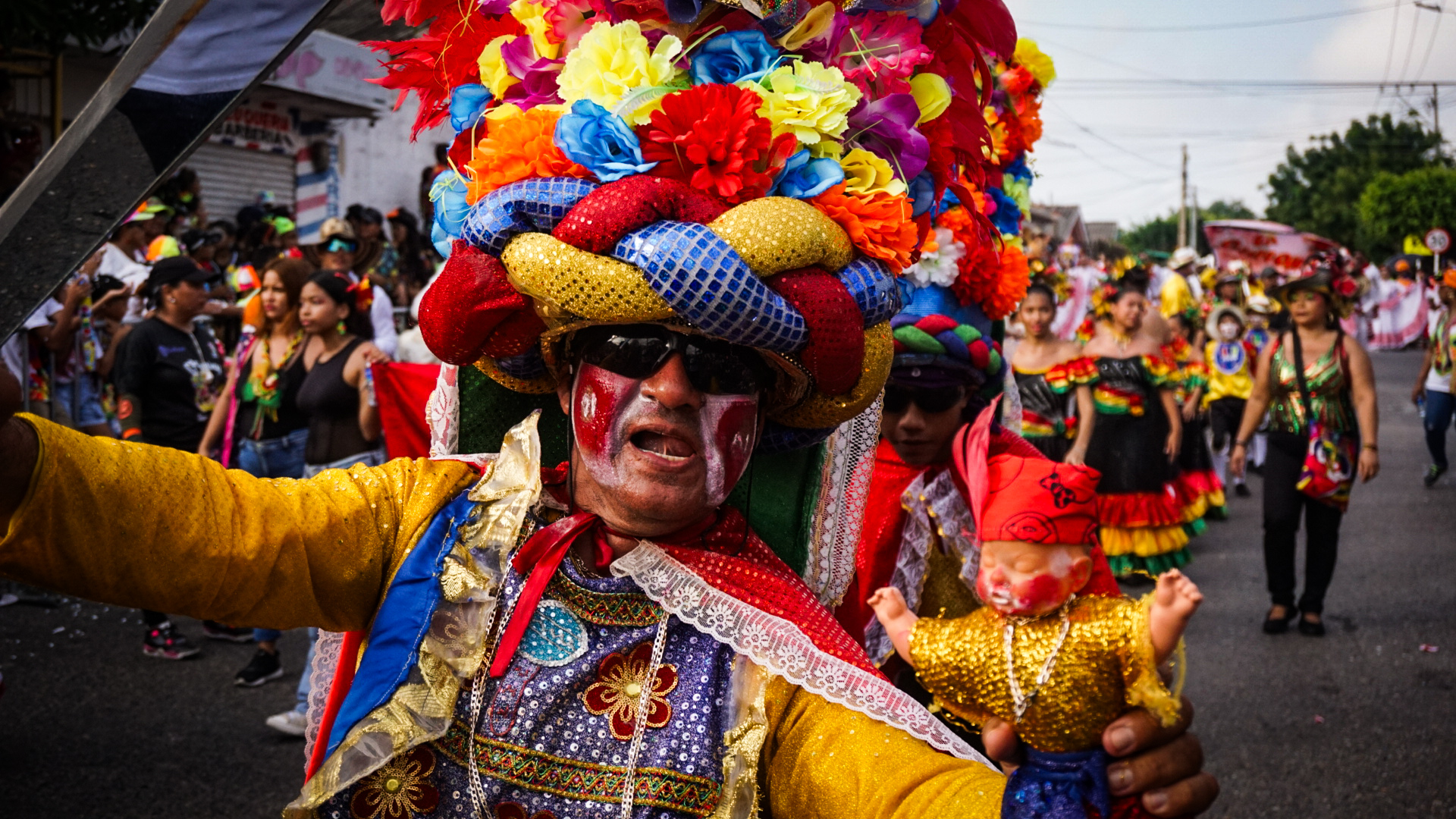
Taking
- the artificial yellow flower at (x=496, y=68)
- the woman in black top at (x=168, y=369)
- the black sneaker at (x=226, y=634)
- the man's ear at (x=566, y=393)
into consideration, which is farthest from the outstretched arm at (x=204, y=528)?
the woman in black top at (x=168, y=369)

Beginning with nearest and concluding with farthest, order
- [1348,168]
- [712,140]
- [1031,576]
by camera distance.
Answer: [712,140] < [1031,576] < [1348,168]

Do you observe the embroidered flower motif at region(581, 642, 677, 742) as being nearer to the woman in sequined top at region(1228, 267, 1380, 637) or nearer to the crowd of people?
the crowd of people

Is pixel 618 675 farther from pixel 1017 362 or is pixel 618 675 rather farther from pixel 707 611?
pixel 1017 362

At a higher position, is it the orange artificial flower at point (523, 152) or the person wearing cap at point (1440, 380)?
the orange artificial flower at point (523, 152)

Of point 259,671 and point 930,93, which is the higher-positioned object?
point 930,93

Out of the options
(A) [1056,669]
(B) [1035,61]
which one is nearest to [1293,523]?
(B) [1035,61]

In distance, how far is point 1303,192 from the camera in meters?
60.8

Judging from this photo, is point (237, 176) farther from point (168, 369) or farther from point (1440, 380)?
point (1440, 380)

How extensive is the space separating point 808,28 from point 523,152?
0.52m

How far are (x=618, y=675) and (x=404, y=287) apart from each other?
1030cm

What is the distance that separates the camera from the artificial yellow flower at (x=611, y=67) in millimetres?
1879

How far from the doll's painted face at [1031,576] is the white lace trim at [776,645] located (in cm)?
40

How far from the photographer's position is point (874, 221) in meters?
1.96

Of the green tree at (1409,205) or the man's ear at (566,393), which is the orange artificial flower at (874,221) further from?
the green tree at (1409,205)
